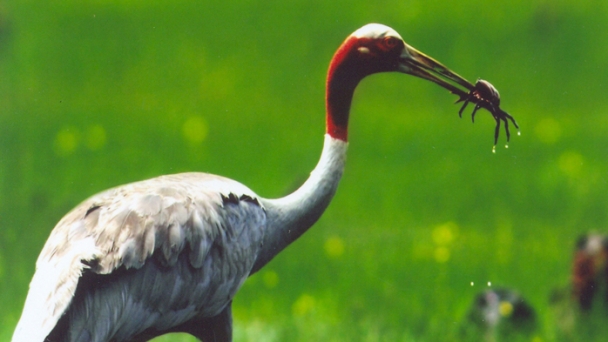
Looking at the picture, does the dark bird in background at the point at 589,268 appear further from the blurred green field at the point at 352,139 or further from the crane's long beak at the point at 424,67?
the crane's long beak at the point at 424,67

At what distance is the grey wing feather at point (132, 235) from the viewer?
3605 millimetres

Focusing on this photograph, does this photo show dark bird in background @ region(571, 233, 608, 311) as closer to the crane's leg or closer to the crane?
the crane

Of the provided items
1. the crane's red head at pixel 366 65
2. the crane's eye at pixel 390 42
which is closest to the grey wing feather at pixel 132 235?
the crane's red head at pixel 366 65

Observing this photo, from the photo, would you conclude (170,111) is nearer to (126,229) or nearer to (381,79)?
(381,79)

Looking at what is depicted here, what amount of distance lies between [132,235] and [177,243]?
0.19 metres

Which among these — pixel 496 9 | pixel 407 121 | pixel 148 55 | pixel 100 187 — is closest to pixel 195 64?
pixel 148 55

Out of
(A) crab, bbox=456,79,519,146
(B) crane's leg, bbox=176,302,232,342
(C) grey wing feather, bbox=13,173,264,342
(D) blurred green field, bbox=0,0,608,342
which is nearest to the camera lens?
(C) grey wing feather, bbox=13,173,264,342

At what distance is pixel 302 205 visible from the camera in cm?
436

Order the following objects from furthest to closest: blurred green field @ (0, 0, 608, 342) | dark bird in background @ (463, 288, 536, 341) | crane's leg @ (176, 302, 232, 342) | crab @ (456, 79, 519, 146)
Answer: blurred green field @ (0, 0, 608, 342) < dark bird in background @ (463, 288, 536, 341) < crab @ (456, 79, 519, 146) < crane's leg @ (176, 302, 232, 342)

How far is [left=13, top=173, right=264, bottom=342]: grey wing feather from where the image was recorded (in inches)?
142

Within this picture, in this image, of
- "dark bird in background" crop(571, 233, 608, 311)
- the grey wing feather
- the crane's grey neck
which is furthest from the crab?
"dark bird in background" crop(571, 233, 608, 311)

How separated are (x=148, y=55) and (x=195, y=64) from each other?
0.32 m

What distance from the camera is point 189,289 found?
4.01 m

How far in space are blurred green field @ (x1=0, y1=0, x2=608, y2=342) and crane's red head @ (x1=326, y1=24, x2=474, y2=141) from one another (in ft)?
5.09
